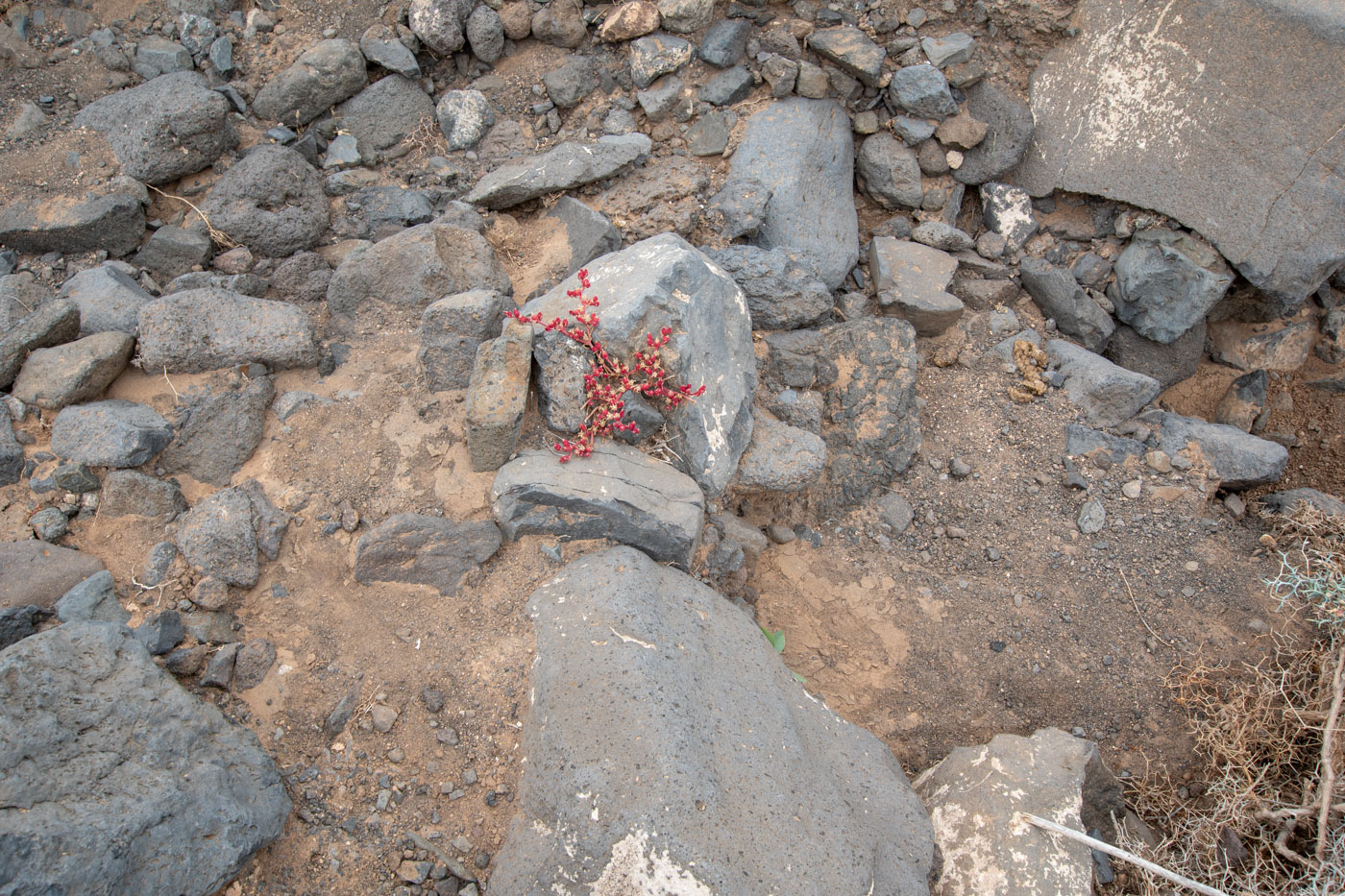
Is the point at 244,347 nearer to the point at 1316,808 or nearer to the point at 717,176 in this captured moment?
the point at 717,176

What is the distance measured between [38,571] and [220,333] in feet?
3.52

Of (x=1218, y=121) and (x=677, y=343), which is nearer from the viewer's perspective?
(x=677, y=343)

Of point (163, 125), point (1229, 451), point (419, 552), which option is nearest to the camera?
point (419, 552)

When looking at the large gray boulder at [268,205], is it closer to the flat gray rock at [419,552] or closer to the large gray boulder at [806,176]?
the flat gray rock at [419,552]

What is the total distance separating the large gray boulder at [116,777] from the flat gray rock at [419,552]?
0.67m

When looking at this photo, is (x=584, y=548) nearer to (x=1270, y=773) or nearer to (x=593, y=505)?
(x=593, y=505)

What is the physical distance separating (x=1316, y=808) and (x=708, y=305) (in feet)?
9.32

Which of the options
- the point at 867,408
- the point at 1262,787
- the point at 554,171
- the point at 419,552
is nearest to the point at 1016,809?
the point at 1262,787

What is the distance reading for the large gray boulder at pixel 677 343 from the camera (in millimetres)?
3133

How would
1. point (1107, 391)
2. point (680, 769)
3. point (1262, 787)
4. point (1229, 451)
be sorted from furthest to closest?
point (1107, 391) → point (1229, 451) → point (1262, 787) → point (680, 769)

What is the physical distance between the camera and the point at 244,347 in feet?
10.5

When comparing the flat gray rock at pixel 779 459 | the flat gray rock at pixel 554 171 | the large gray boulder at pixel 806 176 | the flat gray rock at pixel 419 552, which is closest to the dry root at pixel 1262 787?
the flat gray rock at pixel 779 459

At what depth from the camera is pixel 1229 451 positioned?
13.0 feet

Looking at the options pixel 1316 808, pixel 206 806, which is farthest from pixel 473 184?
pixel 1316 808
